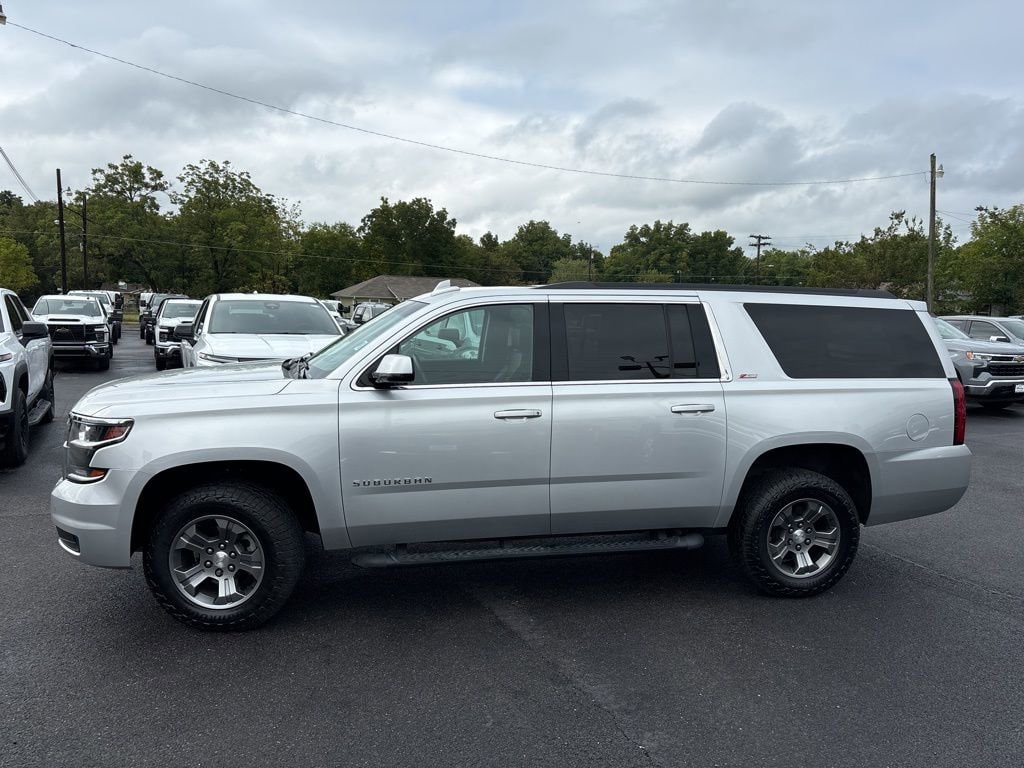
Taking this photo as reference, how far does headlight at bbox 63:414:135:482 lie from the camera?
13.0ft

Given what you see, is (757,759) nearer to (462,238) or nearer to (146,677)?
(146,677)

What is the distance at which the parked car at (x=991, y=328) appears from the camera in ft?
48.1

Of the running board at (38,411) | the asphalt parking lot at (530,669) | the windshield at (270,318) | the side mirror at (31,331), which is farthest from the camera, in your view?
the windshield at (270,318)

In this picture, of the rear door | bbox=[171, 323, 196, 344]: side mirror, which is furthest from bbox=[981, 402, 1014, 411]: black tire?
bbox=[171, 323, 196, 344]: side mirror

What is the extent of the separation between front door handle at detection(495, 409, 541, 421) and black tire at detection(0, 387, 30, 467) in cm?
587

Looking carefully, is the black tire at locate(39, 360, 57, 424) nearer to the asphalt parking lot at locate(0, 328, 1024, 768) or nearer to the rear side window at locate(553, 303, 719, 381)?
the asphalt parking lot at locate(0, 328, 1024, 768)

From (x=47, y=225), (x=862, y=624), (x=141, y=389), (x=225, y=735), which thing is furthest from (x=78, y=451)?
(x=47, y=225)

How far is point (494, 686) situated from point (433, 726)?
44 cm

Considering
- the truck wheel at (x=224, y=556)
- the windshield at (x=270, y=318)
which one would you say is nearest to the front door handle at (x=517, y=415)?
the truck wheel at (x=224, y=556)

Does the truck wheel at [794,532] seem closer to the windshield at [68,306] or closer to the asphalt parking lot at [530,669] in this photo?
the asphalt parking lot at [530,669]

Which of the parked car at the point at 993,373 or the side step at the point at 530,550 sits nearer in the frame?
the side step at the point at 530,550

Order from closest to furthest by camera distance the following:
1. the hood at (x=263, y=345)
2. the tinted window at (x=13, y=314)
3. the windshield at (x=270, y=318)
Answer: the tinted window at (x=13, y=314), the hood at (x=263, y=345), the windshield at (x=270, y=318)

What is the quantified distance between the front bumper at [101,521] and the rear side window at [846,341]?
145 inches

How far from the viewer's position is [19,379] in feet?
25.9
